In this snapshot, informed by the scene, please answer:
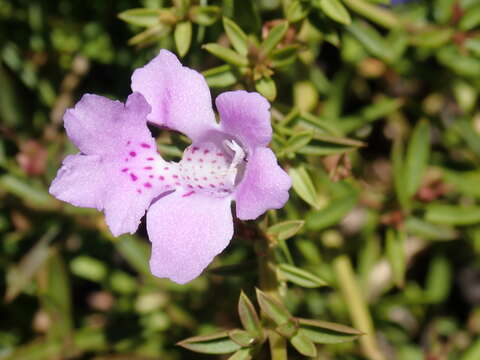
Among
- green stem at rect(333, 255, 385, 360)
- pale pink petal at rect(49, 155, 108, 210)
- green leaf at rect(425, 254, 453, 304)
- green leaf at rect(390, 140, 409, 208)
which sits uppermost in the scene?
pale pink petal at rect(49, 155, 108, 210)

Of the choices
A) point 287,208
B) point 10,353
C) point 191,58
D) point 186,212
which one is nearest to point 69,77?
point 191,58

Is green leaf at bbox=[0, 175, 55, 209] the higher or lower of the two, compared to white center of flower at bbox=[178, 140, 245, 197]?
lower

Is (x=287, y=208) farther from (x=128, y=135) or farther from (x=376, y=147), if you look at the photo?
(x=376, y=147)

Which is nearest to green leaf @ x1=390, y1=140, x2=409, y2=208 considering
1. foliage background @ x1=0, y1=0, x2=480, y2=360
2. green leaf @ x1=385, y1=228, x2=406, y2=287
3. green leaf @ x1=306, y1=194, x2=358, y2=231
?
foliage background @ x1=0, y1=0, x2=480, y2=360

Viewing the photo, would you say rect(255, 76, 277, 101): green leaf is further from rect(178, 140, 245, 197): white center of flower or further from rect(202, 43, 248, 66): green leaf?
rect(178, 140, 245, 197): white center of flower

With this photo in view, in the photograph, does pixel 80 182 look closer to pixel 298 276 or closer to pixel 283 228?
pixel 283 228

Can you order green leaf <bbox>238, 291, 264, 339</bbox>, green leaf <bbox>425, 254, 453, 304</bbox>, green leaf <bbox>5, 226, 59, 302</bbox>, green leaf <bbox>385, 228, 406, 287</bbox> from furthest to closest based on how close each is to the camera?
green leaf <bbox>425, 254, 453, 304</bbox>, green leaf <bbox>5, 226, 59, 302</bbox>, green leaf <bbox>385, 228, 406, 287</bbox>, green leaf <bbox>238, 291, 264, 339</bbox>
